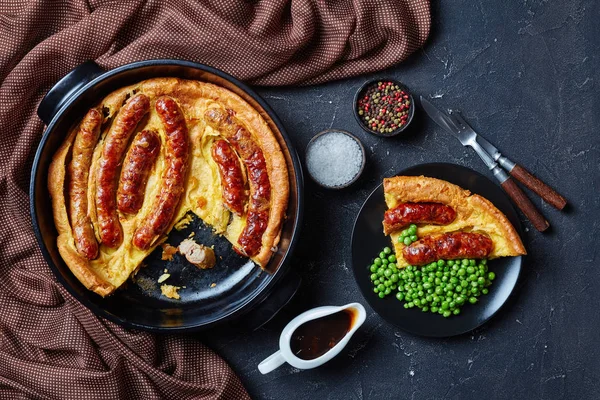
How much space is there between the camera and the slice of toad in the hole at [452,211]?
207 inches

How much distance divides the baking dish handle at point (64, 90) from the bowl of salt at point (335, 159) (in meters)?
1.97

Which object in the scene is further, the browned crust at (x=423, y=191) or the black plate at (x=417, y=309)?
the black plate at (x=417, y=309)

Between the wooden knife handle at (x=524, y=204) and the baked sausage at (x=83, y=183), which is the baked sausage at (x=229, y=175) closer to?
the baked sausage at (x=83, y=183)

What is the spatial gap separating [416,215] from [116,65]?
286cm

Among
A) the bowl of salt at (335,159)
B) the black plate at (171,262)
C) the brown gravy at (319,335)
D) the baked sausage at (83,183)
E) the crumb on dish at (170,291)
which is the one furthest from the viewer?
the crumb on dish at (170,291)

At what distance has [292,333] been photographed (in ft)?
17.4

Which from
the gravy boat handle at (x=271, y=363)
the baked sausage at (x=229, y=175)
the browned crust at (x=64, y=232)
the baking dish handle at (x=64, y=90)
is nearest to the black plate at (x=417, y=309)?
the gravy boat handle at (x=271, y=363)

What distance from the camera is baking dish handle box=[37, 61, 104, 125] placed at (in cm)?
515

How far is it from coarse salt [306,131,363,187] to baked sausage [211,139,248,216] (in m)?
0.62

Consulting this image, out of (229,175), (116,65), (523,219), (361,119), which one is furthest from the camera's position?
(523,219)

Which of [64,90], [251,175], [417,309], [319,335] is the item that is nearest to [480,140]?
[417,309]

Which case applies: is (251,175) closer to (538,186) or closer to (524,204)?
(524,204)

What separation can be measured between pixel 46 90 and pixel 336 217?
2799 mm

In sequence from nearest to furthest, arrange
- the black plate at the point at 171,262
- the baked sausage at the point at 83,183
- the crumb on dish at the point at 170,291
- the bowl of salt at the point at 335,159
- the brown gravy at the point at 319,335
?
the black plate at the point at 171,262 < the baked sausage at the point at 83,183 < the brown gravy at the point at 319,335 < the bowl of salt at the point at 335,159 < the crumb on dish at the point at 170,291
